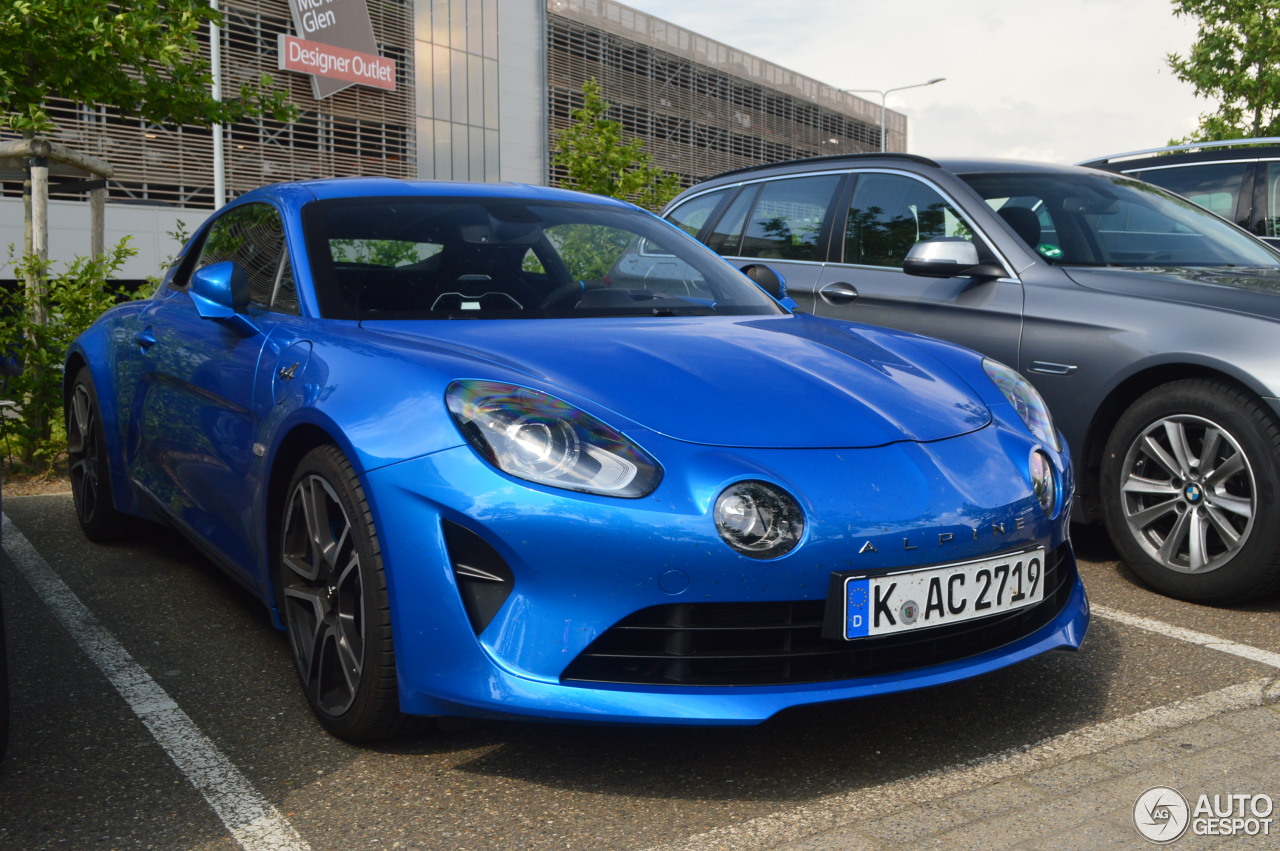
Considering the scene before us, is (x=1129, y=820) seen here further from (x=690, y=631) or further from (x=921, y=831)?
(x=690, y=631)

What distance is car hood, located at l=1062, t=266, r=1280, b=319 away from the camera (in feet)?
13.2

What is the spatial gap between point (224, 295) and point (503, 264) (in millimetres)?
811

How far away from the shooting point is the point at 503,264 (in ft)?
11.9

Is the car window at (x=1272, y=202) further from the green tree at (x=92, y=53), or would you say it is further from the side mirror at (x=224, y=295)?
the green tree at (x=92, y=53)

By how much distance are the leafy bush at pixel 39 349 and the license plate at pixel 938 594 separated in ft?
18.7

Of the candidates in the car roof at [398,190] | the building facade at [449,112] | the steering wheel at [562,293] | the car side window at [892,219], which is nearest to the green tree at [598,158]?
the building facade at [449,112]

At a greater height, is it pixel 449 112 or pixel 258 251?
pixel 449 112

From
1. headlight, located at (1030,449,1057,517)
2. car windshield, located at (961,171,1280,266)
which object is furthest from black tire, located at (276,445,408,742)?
car windshield, located at (961,171,1280,266)

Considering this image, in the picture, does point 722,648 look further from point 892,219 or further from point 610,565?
point 892,219

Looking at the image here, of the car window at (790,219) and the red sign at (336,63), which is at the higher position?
the red sign at (336,63)

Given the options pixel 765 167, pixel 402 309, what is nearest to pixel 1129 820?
pixel 402 309

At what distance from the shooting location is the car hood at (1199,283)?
158 inches

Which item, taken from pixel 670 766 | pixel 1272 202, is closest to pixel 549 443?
pixel 670 766

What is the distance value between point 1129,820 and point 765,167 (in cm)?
448
